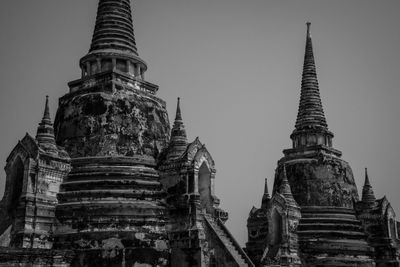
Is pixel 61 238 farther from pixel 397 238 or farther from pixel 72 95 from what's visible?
pixel 397 238

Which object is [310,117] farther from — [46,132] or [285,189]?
[46,132]

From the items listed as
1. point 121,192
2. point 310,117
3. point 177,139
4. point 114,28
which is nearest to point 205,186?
point 177,139

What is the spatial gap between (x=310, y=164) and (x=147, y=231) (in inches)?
587

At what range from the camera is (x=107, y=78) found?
30656 millimetres

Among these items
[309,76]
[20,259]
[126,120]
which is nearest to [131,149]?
[126,120]

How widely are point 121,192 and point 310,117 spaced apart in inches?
662

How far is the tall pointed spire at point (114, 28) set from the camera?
32.7m

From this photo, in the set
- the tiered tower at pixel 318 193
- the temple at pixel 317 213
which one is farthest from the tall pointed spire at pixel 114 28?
the tiered tower at pixel 318 193

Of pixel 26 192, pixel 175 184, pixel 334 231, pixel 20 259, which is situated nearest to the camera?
pixel 20 259

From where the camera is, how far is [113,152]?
28938mm

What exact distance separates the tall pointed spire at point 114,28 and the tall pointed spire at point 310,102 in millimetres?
12513

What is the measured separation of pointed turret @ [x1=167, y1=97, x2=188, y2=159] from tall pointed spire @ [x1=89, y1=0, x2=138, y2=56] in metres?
4.54

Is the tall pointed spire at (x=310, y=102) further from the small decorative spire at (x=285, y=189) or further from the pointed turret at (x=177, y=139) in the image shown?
the pointed turret at (x=177, y=139)

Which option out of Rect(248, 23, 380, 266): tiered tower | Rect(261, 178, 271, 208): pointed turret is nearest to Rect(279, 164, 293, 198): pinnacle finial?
Rect(248, 23, 380, 266): tiered tower
